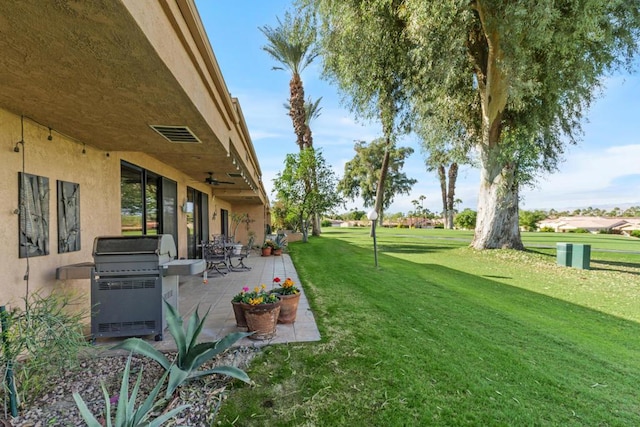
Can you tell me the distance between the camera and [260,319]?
3.44 meters

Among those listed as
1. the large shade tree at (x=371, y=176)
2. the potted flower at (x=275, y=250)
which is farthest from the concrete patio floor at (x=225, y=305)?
the large shade tree at (x=371, y=176)

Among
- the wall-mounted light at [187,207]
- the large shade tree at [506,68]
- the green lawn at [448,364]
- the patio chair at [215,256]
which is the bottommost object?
the green lawn at [448,364]

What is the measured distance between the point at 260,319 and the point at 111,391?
1.38m

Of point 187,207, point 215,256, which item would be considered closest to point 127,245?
point 215,256

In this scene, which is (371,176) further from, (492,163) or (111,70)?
(111,70)

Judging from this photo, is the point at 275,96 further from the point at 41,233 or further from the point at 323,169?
the point at 41,233

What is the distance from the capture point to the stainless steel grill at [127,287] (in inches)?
131

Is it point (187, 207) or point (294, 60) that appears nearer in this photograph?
point (187, 207)

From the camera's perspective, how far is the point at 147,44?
1.91 m

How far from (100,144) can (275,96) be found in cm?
2014

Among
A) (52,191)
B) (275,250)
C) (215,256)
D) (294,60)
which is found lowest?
(275,250)

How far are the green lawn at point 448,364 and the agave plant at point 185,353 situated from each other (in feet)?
0.88

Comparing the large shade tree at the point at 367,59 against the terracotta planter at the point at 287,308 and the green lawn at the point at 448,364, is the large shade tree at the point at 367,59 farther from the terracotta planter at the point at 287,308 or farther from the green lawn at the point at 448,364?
the terracotta planter at the point at 287,308

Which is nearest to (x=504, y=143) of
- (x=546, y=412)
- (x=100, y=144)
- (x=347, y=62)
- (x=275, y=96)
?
(x=347, y=62)
